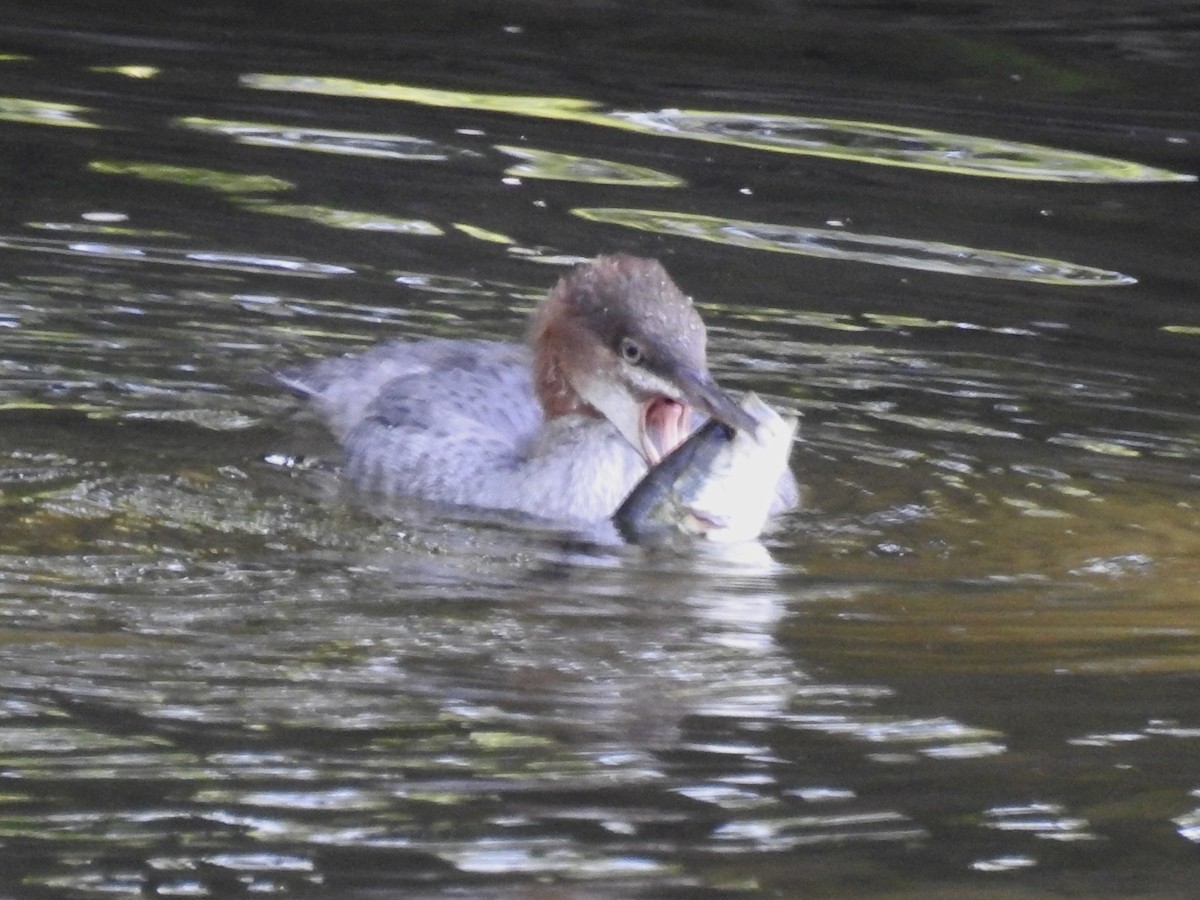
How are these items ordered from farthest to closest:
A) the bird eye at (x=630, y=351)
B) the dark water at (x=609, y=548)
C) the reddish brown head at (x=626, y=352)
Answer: the bird eye at (x=630, y=351) → the reddish brown head at (x=626, y=352) → the dark water at (x=609, y=548)

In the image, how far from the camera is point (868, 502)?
26.7 feet

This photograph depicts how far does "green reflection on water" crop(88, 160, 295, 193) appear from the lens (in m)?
11.8

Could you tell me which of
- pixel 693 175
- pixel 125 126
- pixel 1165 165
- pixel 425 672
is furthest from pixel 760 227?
pixel 425 672

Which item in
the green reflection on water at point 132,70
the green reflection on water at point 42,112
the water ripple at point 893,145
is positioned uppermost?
the green reflection on water at point 132,70

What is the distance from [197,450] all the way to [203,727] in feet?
9.30

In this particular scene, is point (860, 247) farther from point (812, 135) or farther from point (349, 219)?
point (349, 219)

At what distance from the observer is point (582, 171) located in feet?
40.0

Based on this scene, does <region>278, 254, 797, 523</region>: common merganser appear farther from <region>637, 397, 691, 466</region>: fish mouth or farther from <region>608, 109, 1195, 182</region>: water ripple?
<region>608, 109, 1195, 182</region>: water ripple

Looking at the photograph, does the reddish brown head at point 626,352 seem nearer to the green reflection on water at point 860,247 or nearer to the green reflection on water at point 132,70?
the green reflection on water at point 860,247

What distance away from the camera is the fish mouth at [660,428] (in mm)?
8148

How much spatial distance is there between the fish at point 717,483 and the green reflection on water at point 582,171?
4.50 meters

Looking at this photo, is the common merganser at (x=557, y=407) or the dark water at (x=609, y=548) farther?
the common merganser at (x=557, y=407)

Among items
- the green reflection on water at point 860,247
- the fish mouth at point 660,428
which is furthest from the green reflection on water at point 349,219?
the fish mouth at point 660,428

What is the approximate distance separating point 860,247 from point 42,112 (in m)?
4.18
